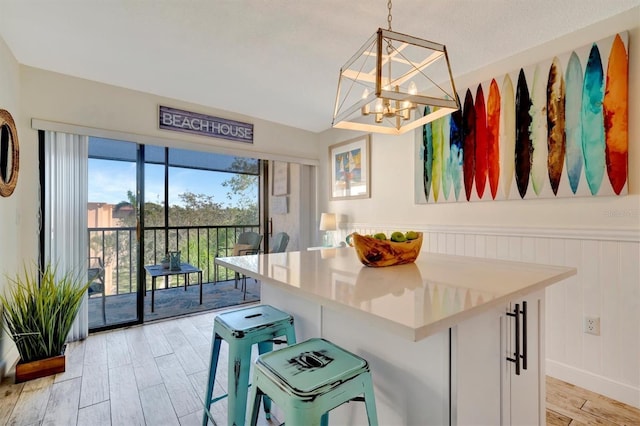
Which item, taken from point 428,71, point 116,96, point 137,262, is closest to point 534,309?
point 428,71

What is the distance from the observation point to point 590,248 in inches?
78.6

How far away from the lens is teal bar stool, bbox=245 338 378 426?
2.97 ft

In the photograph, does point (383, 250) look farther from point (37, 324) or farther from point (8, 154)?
point (8, 154)

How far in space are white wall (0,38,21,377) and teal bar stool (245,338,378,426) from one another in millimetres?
2251

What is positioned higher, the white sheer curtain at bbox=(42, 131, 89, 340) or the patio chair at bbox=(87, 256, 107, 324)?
the white sheer curtain at bbox=(42, 131, 89, 340)

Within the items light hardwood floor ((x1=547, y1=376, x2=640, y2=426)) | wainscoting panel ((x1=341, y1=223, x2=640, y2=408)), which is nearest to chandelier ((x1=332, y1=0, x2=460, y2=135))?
wainscoting panel ((x1=341, y1=223, x2=640, y2=408))

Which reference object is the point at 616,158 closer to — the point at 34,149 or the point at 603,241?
the point at 603,241

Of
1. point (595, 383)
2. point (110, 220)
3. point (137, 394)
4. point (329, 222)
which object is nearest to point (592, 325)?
point (595, 383)

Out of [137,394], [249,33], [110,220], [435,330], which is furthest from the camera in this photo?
[110,220]

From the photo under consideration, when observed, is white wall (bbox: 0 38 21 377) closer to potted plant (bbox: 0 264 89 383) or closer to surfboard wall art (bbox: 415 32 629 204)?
potted plant (bbox: 0 264 89 383)

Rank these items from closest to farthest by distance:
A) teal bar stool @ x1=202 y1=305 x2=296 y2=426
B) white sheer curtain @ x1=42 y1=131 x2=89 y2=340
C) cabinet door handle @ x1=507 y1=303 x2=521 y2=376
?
1. cabinet door handle @ x1=507 y1=303 x2=521 y2=376
2. teal bar stool @ x1=202 y1=305 x2=296 y2=426
3. white sheer curtain @ x1=42 y1=131 x2=89 y2=340

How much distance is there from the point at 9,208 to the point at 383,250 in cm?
272

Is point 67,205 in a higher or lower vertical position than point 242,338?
higher

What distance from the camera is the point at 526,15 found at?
1.91 m
